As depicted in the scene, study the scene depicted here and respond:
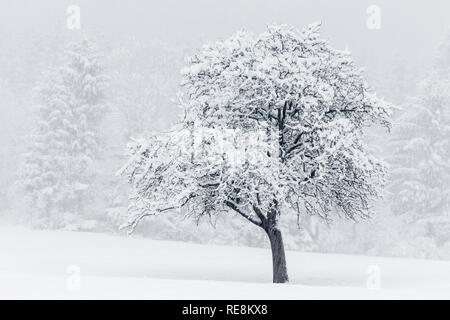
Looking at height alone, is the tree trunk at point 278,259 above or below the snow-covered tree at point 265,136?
below

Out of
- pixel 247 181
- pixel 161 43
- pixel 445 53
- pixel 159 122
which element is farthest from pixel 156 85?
pixel 247 181

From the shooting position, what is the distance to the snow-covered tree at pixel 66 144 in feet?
162

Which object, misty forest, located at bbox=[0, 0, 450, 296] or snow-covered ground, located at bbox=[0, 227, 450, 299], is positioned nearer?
snow-covered ground, located at bbox=[0, 227, 450, 299]

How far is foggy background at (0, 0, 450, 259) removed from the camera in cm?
5038

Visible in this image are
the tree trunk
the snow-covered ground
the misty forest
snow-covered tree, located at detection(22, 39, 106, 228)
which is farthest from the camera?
snow-covered tree, located at detection(22, 39, 106, 228)

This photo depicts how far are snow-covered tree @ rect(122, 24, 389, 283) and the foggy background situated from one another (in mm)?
2837

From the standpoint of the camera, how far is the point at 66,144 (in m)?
50.3

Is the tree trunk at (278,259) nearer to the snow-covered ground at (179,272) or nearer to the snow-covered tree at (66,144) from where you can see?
the snow-covered ground at (179,272)

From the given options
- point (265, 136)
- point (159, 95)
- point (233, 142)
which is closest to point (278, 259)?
point (265, 136)

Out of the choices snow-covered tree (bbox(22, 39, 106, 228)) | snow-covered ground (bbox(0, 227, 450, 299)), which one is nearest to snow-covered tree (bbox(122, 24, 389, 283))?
snow-covered ground (bbox(0, 227, 450, 299))

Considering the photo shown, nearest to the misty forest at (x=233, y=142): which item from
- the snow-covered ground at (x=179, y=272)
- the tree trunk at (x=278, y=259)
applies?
the tree trunk at (x=278, y=259)

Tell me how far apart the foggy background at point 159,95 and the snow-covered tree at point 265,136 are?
284 cm

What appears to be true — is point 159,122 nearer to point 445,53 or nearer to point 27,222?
point 27,222

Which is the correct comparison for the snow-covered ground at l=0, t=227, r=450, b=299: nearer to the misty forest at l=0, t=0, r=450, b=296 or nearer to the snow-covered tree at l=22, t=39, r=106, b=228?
the misty forest at l=0, t=0, r=450, b=296
